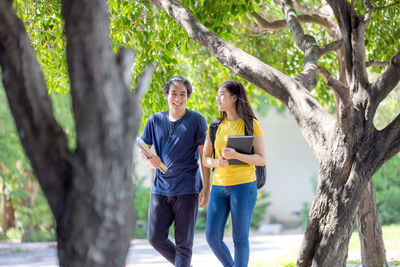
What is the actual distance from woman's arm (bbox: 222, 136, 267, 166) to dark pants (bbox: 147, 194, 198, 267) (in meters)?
0.52

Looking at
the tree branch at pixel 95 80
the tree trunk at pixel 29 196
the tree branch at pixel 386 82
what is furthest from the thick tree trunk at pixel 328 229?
the tree trunk at pixel 29 196

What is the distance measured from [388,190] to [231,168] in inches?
489

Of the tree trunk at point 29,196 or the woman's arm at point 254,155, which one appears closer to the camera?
the woman's arm at point 254,155

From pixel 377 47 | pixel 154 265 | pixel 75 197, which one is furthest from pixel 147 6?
pixel 75 197

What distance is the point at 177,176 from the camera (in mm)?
4848

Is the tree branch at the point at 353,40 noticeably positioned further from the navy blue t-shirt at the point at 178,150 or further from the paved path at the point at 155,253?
the paved path at the point at 155,253

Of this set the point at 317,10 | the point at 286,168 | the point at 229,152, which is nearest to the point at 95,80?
the point at 229,152

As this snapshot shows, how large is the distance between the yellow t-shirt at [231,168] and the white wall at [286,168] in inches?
535

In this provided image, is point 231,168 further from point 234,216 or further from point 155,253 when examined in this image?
point 155,253

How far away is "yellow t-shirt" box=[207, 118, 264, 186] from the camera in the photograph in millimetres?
4730

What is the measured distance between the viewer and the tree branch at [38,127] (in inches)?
91.1

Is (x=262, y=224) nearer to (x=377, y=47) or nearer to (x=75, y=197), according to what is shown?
(x=377, y=47)

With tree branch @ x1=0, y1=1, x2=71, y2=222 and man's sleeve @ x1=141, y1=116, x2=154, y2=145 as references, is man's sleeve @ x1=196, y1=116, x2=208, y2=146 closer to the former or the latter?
man's sleeve @ x1=141, y1=116, x2=154, y2=145

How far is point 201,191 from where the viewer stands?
507 cm
